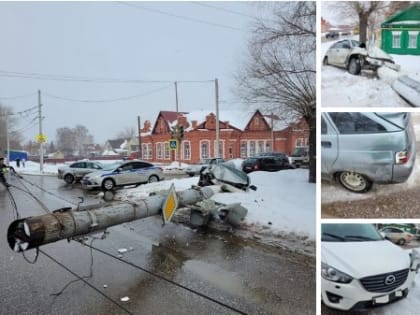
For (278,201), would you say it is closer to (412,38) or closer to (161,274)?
(161,274)

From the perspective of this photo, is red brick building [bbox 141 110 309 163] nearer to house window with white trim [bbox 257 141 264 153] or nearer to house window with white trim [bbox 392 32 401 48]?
house window with white trim [bbox 257 141 264 153]

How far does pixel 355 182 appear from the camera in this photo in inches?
53.3

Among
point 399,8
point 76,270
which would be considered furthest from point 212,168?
point 399,8

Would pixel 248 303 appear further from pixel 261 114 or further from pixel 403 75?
pixel 261 114

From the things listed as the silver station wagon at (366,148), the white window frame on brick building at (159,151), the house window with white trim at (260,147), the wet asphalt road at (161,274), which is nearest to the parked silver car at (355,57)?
the silver station wagon at (366,148)

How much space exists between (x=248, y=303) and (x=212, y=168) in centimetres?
240

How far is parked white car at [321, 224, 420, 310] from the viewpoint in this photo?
1317 mm

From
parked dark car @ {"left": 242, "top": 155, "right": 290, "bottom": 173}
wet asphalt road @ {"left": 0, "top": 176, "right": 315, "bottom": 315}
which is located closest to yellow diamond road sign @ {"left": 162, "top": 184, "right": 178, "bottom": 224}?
wet asphalt road @ {"left": 0, "top": 176, "right": 315, "bottom": 315}

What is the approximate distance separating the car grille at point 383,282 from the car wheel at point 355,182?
39 centimetres

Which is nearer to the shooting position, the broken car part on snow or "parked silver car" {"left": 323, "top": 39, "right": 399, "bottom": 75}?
"parked silver car" {"left": 323, "top": 39, "right": 399, "bottom": 75}

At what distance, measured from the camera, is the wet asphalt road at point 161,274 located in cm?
174

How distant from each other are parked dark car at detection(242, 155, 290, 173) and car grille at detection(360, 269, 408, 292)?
2.44 metres

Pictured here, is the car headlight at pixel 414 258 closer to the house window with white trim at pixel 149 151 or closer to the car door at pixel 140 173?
the house window with white trim at pixel 149 151

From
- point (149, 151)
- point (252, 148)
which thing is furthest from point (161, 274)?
point (149, 151)
